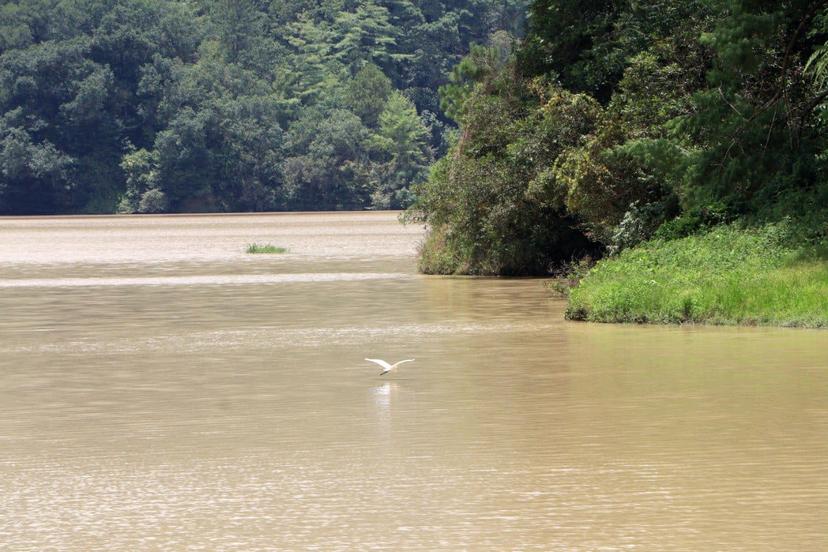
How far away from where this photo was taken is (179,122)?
127938 millimetres

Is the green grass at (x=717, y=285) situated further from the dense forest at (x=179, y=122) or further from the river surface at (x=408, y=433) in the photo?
the dense forest at (x=179, y=122)

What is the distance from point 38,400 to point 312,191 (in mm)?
115016

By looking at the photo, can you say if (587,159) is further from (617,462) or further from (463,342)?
(617,462)

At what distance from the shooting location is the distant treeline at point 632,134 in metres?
29.8

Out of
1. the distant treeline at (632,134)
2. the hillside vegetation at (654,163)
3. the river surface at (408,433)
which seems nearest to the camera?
the river surface at (408,433)

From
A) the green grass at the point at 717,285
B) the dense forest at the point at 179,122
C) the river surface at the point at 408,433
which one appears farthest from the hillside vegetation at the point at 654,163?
the dense forest at the point at 179,122

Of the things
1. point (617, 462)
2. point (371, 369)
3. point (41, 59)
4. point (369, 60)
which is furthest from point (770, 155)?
point (369, 60)

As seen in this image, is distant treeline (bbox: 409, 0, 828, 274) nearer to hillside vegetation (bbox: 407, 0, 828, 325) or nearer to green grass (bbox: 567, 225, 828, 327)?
hillside vegetation (bbox: 407, 0, 828, 325)

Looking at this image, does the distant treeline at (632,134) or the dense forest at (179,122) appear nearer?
the distant treeline at (632,134)

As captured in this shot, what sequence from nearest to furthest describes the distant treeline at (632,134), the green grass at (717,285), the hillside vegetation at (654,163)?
the green grass at (717,285) < the hillside vegetation at (654,163) < the distant treeline at (632,134)

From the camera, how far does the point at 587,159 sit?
34.4 metres

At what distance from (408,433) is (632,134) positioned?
770 inches

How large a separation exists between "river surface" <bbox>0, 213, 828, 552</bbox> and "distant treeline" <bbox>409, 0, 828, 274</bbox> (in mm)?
3897

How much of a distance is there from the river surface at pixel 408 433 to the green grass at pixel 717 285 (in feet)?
2.49
